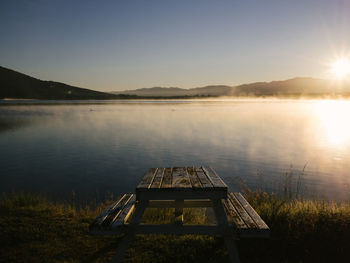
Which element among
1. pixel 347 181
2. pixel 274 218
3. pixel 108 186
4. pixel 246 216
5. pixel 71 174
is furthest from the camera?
pixel 71 174

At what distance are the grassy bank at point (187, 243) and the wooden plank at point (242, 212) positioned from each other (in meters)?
0.95

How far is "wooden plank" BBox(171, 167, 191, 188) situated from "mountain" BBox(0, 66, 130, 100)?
168 meters

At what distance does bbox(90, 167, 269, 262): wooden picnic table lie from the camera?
3.20m

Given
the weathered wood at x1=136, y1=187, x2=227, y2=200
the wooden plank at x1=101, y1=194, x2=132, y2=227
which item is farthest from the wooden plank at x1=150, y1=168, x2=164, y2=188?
the wooden plank at x1=101, y1=194, x2=132, y2=227

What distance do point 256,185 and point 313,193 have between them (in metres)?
2.30

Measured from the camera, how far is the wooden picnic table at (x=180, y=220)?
10.5ft

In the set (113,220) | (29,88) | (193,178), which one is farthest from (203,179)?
(29,88)

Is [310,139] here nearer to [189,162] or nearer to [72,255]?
[189,162]

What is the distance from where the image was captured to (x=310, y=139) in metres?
22.2

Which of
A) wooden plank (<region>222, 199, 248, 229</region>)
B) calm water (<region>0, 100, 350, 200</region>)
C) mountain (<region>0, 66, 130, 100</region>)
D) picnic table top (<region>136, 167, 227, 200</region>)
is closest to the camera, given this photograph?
picnic table top (<region>136, 167, 227, 200</region>)

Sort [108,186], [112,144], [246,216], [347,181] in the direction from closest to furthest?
[246,216] < [108,186] < [347,181] < [112,144]

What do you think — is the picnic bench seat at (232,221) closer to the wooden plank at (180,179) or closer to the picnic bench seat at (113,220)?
the picnic bench seat at (113,220)

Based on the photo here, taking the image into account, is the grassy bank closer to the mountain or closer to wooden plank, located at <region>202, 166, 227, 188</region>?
wooden plank, located at <region>202, 166, 227, 188</region>

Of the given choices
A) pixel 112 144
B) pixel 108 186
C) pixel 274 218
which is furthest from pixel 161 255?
pixel 112 144
